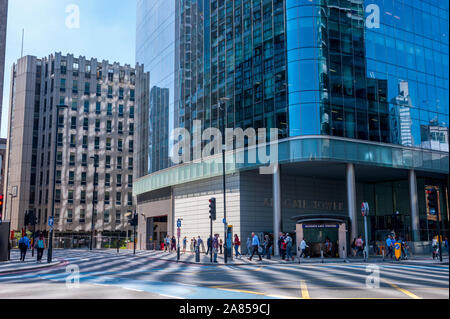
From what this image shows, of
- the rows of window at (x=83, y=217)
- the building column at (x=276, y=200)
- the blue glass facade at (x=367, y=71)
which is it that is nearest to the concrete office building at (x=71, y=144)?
the rows of window at (x=83, y=217)

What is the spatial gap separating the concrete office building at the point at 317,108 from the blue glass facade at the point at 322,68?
0.34 feet

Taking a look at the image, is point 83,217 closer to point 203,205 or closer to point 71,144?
point 71,144

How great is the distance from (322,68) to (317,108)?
11.8 ft

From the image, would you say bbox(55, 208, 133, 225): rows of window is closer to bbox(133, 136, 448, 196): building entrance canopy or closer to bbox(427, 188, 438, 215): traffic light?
bbox(133, 136, 448, 196): building entrance canopy

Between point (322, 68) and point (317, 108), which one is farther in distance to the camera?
point (322, 68)

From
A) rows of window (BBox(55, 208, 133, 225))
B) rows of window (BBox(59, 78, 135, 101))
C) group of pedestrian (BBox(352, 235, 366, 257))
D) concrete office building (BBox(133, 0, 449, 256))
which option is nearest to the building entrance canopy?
concrete office building (BBox(133, 0, 449, 256))

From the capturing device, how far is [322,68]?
40125 mm

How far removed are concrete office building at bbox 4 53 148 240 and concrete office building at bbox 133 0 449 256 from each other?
50.9 m

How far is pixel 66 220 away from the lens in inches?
3873

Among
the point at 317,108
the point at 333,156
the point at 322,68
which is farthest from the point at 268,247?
the point at 322,68

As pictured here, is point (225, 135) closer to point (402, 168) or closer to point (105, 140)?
point (402, 168)

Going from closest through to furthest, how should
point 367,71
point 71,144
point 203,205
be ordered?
point 367,71 < point 203,205 < point 71,144
